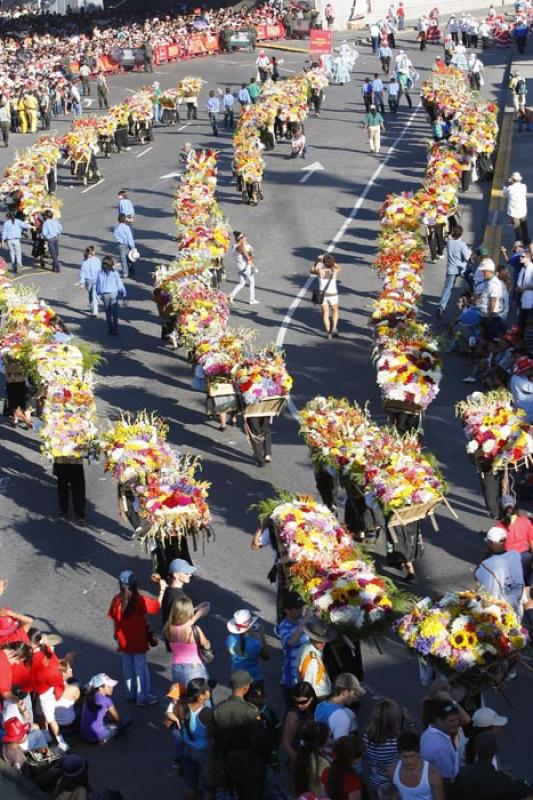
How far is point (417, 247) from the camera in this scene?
83.1 ft

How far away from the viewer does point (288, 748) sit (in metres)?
11.4

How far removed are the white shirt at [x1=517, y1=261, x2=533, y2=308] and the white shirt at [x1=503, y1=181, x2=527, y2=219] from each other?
4089mm

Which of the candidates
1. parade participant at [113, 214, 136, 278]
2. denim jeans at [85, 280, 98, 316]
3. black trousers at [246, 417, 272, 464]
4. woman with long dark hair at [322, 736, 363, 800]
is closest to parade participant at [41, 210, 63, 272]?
parade participant at [113, 214, 136, 278]

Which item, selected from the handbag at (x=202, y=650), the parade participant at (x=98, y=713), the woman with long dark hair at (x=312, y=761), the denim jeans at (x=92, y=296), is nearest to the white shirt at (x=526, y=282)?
the denim jeans at (x=92, y=296)

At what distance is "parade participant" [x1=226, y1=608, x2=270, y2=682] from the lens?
508 inches

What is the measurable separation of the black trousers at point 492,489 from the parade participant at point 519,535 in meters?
2.18

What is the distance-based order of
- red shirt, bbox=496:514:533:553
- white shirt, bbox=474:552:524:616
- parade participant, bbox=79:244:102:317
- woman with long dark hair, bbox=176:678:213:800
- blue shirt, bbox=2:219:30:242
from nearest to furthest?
woman with long dark hair, bbox=176:678:213:800 → white shirt, bbox=474:552:524:616 → red shirt, bbox=496:514:533:553 → parade participant, bbox=79:244:102:317 → blue shirt, bbox=2:219:30:242

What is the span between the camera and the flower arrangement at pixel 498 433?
1639 cm

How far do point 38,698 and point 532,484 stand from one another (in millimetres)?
7077

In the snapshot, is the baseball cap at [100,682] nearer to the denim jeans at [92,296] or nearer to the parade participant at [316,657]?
the parade participant at [316,657]

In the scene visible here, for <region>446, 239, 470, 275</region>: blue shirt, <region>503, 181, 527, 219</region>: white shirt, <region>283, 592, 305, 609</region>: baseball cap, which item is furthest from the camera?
<region>503, 181, 527, 219</region>: white shirt

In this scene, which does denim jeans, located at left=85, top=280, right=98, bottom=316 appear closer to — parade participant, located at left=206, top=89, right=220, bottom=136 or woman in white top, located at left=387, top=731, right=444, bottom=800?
woman in white top, located at left=387, top=731, right=444, bottom=800

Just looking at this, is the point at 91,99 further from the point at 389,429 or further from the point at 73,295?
the point at 389,429

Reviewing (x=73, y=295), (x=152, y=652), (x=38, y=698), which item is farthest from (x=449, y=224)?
(x=38, y=698)
